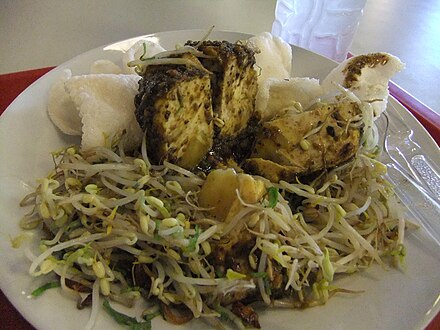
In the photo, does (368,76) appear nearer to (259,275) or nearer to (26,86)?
(259,275)

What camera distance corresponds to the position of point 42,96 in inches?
56.0

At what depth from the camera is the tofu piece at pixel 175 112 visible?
3.64ft

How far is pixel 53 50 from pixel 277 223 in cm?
163

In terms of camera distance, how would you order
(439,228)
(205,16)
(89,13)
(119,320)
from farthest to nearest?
(205,16)
(89,13)
(439,228)
(119,320)

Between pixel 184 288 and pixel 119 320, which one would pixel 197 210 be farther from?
pixel 119 320

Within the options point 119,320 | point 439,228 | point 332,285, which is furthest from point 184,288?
point 439,228

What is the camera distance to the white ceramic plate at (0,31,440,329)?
0.92 meters

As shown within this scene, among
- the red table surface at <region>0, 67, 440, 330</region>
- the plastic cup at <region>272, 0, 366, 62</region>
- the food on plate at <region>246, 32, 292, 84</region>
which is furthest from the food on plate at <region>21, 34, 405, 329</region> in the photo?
the plastic cup at <region>272, 0, 366, 62</region>

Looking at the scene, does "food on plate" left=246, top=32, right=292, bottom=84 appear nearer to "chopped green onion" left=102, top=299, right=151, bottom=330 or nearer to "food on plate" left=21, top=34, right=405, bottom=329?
"food on plate" left=21, top=34, right=405, bottom=329

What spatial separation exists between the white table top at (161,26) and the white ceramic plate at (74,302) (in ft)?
2.81

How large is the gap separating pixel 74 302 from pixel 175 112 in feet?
1.59

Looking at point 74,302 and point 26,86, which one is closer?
point 74,302

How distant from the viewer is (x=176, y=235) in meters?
1.00

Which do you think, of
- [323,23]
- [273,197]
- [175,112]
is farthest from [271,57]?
[323,23]
